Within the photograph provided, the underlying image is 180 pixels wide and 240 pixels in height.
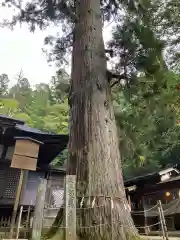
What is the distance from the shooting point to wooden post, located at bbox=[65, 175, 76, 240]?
277 centimetres

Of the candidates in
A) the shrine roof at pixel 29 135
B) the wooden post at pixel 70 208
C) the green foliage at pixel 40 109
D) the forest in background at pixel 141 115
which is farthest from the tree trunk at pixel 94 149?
the green foliage at pixel 40 109

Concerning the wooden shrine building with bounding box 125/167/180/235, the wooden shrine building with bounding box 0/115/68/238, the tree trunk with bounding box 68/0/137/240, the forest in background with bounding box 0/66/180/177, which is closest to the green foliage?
the forest in background with bounding box 0/66/180/177

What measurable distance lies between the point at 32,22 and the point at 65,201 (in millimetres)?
5986

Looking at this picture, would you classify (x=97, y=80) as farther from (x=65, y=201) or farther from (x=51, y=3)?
(x=51, y=3)

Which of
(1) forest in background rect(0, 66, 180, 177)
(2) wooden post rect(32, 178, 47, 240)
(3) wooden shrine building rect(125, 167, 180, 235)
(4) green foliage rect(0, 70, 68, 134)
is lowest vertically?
(2) wooden post rect(32, 178, 47, 240)

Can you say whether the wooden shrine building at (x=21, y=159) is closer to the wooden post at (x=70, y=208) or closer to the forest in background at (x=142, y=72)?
the forest in background at (x=142, y=72)

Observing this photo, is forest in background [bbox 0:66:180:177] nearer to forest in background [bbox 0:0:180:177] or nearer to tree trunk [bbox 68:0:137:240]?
forest in background [bbox 0:0:180:177]

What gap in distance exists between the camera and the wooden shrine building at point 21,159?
732 cm

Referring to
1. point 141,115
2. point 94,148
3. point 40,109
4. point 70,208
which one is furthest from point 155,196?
point 40,109

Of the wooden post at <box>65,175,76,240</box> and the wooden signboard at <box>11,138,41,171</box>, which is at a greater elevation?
the wooden signboard at <box>11,138,41,171</box>

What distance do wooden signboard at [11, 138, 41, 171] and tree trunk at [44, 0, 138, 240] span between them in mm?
3528

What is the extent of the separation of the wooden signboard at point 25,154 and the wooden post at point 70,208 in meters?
4.40

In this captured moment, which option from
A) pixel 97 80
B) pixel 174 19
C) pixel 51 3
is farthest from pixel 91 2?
pixel 174 19

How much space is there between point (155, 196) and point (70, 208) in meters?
10.5
